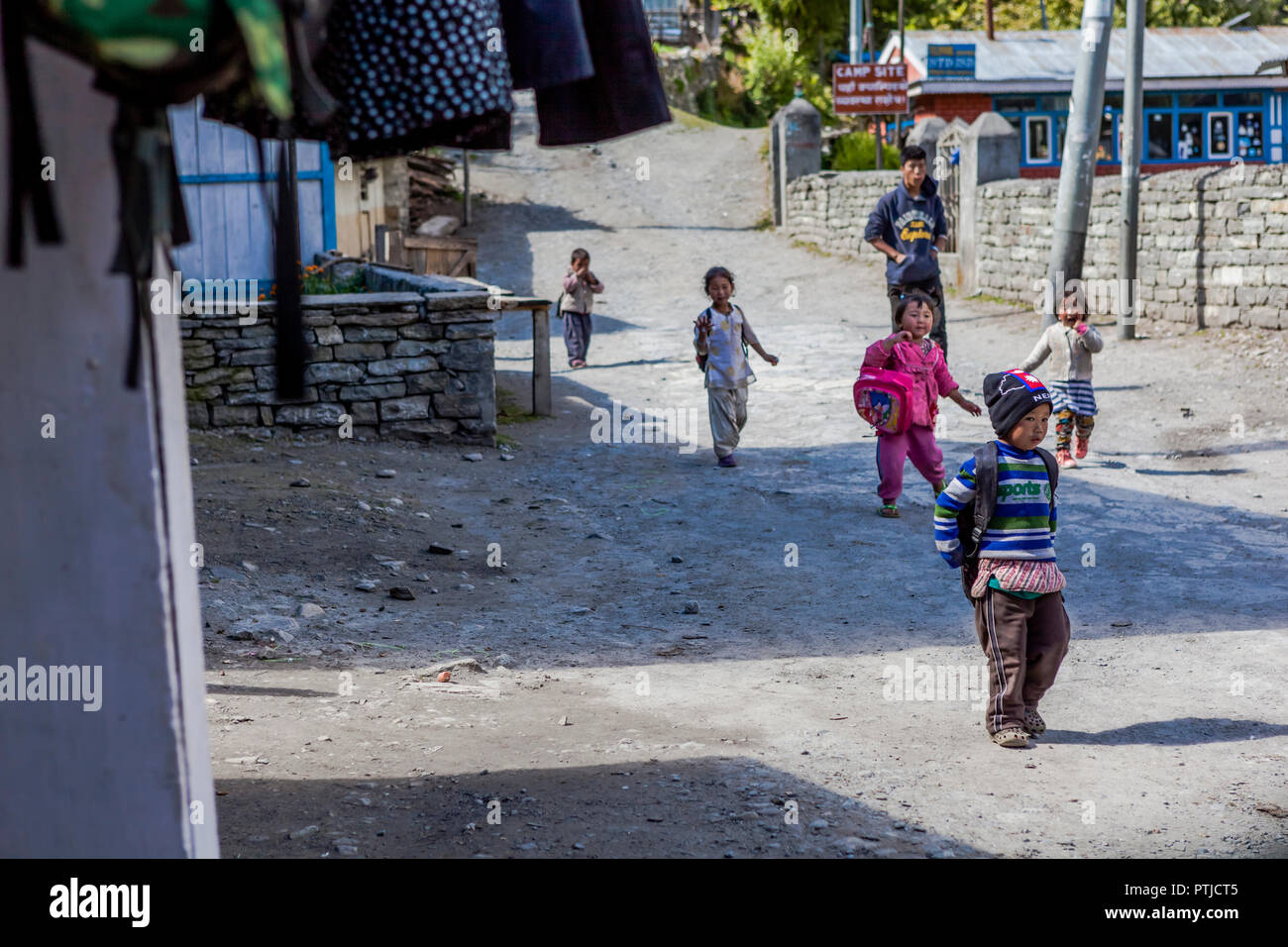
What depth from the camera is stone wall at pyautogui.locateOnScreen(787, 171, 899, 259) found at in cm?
2080

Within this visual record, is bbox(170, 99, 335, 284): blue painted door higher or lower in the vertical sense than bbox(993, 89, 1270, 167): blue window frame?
lower

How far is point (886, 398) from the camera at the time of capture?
7.78 m

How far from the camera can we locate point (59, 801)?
2.06m

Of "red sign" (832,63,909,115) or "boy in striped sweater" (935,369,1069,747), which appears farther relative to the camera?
"red sign" (832,63,909,115)

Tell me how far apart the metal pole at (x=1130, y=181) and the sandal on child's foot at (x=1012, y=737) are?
1049 centimetres

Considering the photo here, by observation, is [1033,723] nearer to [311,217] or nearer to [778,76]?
[311,217]

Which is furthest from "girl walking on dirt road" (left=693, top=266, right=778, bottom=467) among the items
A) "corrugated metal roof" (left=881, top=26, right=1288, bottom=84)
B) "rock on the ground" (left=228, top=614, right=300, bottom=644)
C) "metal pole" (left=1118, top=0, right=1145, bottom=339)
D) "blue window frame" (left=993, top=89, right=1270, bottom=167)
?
"blue window frame" (left=993, top=89, right=1270, bottom=167)

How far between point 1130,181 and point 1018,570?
11.0 meters

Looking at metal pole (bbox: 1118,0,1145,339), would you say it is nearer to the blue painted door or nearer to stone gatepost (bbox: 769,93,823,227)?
the blue painted door

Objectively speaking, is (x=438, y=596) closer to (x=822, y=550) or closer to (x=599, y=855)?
(x=822, y=550)

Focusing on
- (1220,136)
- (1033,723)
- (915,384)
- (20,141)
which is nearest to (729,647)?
(1033,723)

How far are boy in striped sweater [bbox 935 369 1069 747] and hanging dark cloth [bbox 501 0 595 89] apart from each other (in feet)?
8.25

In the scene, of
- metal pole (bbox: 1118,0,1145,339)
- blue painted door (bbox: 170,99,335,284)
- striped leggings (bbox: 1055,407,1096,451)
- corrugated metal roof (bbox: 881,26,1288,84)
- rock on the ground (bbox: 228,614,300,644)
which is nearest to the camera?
rock on the ground (bbox: 228,614,300,644)
